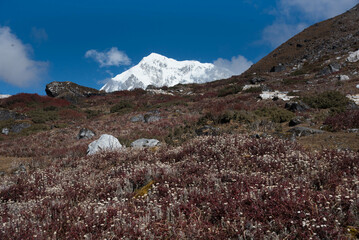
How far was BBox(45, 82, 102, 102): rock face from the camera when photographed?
43409mm

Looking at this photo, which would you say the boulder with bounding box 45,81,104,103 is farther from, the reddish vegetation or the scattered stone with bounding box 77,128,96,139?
the reddish vegetation

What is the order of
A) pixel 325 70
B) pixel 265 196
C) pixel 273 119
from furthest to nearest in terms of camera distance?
pixel 325 70 → pixel 273 119 → pixel 265 196

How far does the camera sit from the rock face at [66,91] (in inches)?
1709

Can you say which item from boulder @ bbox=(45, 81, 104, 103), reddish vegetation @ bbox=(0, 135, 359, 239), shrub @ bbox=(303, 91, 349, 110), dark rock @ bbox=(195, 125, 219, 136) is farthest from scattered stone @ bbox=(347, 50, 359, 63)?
boulder @ bbox=(45, 81, 104, 103)

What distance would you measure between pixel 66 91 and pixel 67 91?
0.22 metres

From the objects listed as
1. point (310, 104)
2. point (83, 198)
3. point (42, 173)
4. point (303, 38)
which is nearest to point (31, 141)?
point (42, 173)

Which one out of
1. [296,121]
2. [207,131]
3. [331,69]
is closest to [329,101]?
[296,121]

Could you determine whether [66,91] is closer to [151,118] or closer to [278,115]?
[151,118]

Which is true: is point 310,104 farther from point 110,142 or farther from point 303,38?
point 303,38

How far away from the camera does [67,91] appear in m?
46.7

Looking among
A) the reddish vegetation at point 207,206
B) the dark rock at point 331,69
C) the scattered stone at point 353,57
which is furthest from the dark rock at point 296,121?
the scattered stone at point 353,57

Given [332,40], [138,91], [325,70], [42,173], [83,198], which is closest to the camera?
[83,198]

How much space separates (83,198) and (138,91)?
42.8 metres

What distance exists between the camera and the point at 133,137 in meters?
14.5
